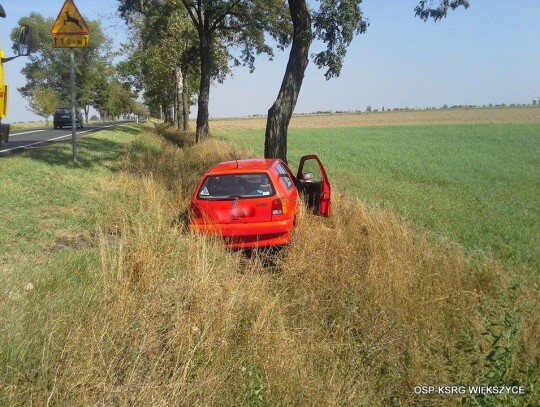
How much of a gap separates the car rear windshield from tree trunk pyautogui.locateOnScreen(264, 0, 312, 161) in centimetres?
495

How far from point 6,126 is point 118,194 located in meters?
3.55

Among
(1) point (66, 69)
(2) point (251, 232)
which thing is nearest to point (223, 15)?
(2) point (251, 232)

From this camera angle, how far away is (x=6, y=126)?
1104cm

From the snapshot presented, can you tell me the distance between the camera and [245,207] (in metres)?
6.77

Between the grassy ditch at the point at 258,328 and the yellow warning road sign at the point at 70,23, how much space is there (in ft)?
24.5

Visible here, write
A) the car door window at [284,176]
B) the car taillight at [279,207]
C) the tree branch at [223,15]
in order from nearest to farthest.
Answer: the car taillight at [279,207] < the car door window at [284,176] < the tree branch at [223,15]

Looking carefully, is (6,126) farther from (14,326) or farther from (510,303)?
(510,303)

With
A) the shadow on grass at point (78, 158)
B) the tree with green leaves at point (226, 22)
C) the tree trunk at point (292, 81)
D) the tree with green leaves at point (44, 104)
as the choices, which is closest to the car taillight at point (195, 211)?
the tree trunk at point (292, 81)

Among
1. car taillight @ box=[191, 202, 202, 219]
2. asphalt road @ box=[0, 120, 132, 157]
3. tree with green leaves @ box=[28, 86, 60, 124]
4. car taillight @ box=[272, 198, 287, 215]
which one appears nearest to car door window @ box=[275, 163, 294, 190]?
car taillight @ box=[272, 198, 287, 215]

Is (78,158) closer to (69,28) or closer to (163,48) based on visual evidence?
(69,28)

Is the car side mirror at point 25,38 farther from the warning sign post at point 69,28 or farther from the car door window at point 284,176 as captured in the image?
the car door window at point 284,176

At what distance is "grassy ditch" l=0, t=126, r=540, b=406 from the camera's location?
296cm

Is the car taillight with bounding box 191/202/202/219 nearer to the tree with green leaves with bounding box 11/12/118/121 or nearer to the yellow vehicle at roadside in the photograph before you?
the yellow vehicle at roadside

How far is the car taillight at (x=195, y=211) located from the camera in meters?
6.88
